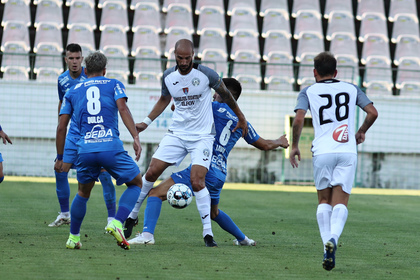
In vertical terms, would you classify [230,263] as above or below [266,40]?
below

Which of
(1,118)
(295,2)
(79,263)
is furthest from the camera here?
(295,2)

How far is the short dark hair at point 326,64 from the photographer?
574 cm

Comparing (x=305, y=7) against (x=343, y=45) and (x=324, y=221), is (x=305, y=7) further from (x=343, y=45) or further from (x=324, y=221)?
(x=324, y=221)

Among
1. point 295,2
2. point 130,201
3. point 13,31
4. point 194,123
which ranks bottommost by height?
point 130,201

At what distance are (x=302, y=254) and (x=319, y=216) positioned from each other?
2.42ft

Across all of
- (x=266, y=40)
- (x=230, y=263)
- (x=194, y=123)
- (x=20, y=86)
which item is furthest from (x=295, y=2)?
(x=230, y=263)

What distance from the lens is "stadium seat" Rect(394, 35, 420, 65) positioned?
1756 cm

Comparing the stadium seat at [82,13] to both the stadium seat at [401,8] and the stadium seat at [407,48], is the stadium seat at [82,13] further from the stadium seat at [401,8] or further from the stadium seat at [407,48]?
the stadium seat at [401,8]

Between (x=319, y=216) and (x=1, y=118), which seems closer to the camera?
(x=319, y=216)

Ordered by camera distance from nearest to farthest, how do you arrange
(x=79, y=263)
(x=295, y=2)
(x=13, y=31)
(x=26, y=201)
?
(x=79, y=263)
(x=26, y=201)
(x=13, y=31)
(x=295, y=2)

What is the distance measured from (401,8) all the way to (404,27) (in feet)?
2.36

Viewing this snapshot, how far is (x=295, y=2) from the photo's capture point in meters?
18.5

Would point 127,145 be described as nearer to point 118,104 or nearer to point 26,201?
point 26,201

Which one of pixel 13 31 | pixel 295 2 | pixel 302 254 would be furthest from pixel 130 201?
pixel 295 2
